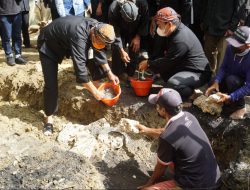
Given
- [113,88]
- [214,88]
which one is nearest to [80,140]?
[113,88]

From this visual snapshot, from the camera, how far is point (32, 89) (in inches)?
263

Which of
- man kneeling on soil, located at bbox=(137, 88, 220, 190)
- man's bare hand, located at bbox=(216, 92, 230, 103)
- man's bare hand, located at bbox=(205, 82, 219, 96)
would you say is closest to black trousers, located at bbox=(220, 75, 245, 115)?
man's bare hand, located at bbox=(205, 82, 219, 96)

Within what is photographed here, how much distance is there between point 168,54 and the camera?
5.54 metres

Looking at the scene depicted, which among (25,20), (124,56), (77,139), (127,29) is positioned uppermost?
(127,29)

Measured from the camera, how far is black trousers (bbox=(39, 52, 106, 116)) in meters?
5.34

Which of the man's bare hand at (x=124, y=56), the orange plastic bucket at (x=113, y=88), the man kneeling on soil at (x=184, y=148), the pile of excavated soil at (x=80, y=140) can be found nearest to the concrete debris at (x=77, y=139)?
the pile of excavated soil at (x=80, y=140)

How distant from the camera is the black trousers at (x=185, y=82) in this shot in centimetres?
548

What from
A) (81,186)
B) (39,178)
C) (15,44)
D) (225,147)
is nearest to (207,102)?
(225,147)

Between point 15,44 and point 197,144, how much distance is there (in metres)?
4.69

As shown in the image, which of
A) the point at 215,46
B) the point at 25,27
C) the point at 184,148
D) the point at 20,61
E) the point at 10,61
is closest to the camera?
the point at 184,148

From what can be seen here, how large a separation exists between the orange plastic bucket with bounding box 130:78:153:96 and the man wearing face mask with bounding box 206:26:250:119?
993 millimetres

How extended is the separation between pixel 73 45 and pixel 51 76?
0.72m

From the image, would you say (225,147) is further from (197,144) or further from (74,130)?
(74,130)

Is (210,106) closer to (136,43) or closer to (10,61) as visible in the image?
(136,43)
